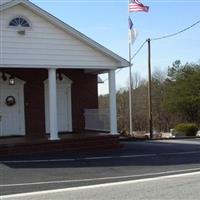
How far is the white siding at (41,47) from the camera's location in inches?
→ 815

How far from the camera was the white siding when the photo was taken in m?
20.7

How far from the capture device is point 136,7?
3712 centimetres

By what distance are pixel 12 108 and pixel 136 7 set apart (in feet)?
52.4

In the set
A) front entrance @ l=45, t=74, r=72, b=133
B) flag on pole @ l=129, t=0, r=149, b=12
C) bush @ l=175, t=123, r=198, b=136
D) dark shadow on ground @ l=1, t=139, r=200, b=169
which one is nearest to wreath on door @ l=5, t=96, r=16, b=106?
front entrance @ l=45, t=74, r=72, b=133

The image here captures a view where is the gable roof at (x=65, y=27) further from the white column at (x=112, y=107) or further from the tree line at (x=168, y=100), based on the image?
the tree line at (x=168, y=100)

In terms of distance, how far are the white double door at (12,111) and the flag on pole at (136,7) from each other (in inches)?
580

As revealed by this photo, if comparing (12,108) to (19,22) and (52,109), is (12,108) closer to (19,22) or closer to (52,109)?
(52,109)

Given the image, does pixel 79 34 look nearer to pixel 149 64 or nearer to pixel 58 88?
pixel 58 88

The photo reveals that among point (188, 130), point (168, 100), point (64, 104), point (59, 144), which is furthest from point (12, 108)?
point (168, 100)

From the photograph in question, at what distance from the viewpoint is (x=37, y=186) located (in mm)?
12586

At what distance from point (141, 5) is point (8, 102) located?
16.0 metres

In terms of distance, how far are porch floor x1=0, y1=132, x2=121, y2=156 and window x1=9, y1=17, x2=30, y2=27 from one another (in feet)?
14.4

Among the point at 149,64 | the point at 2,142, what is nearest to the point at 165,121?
the point at 149,64

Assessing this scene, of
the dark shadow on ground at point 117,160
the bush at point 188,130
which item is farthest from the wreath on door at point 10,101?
the bush at point 188,130
